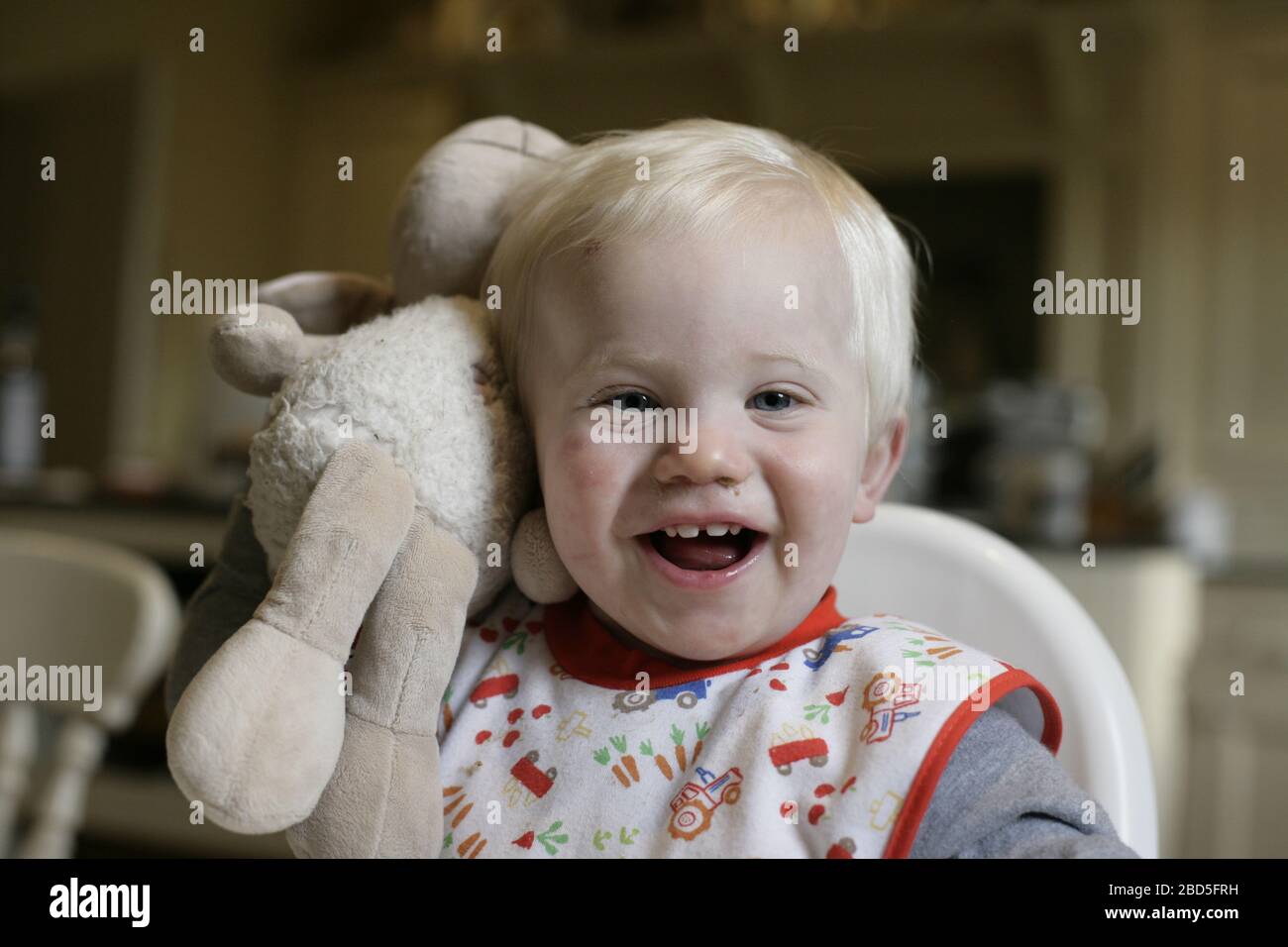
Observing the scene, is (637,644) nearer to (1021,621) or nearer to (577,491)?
(577,491)

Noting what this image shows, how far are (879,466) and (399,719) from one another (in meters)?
0.29

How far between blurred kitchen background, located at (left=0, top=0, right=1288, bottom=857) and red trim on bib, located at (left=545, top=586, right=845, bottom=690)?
691 millimetres

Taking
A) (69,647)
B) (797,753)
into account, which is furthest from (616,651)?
(69,647)

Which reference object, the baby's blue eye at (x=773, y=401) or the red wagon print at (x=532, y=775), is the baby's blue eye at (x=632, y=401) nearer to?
the baby's blue eye at (x=773, y=401)

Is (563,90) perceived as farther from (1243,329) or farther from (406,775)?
(406,775)

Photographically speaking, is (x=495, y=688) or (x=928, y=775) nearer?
(x=928, y=775)

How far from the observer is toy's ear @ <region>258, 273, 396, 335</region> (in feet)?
2.11

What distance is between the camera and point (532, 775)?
1.86 ft

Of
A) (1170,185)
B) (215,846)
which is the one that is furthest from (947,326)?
(215,846)

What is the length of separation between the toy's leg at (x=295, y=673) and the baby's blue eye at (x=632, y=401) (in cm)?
10

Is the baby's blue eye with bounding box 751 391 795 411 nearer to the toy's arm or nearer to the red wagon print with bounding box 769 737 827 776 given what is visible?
the red wagon print with bounding box 769 737 827 776

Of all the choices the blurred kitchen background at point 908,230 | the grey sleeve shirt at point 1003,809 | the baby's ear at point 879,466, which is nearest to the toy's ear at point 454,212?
the baby's ear at point 879,466

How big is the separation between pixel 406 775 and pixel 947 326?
253 centimetres
